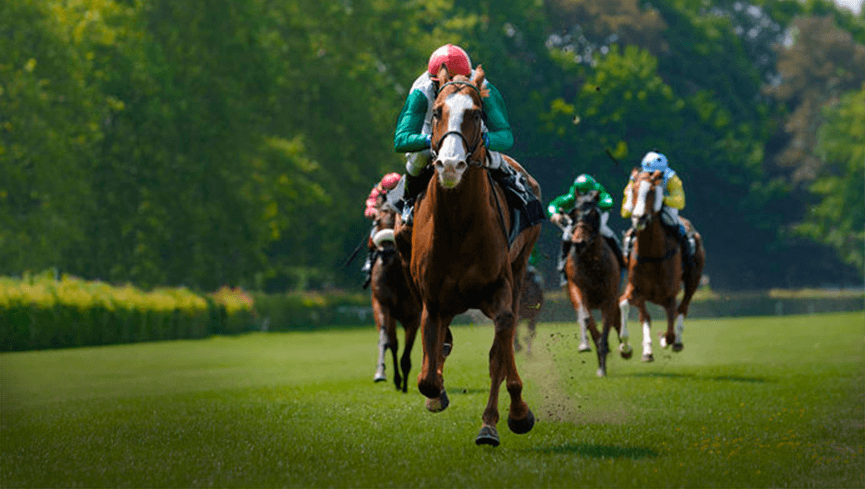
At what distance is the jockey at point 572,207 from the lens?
1841cm

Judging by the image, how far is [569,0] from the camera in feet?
213

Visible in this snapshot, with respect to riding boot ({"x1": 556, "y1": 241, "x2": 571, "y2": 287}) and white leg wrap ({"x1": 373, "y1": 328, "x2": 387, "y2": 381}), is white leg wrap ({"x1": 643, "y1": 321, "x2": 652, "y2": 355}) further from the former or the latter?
white leg wrap ({"x1": 373, "y1": 328, "x2": 387, "y2": 381})

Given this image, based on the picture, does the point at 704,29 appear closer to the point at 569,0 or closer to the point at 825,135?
the point at 825,135

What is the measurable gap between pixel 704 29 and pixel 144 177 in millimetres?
43615

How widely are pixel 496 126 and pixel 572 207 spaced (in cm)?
897

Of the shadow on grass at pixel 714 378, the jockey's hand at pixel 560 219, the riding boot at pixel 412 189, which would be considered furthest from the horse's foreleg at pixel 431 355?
the jockey's hand at pixel 560 219

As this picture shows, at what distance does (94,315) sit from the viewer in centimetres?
3161

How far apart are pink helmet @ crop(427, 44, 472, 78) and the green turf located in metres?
3.04

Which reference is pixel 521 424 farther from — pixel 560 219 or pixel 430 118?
pixel 560 219

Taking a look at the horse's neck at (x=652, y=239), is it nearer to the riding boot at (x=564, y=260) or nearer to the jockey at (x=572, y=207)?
the jockey at (x=572, y=207)

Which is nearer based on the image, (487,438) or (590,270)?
(487,438)

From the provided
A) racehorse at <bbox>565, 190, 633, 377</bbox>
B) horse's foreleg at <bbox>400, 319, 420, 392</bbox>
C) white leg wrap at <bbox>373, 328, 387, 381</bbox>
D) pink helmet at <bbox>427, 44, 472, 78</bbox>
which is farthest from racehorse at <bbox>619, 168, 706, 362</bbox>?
pink helmet at <bbox>427, 44, 472, 78</bbox>

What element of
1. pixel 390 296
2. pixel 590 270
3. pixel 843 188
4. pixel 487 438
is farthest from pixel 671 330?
pixel 843 188

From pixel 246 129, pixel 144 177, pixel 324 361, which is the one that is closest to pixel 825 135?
pixel 246 129
